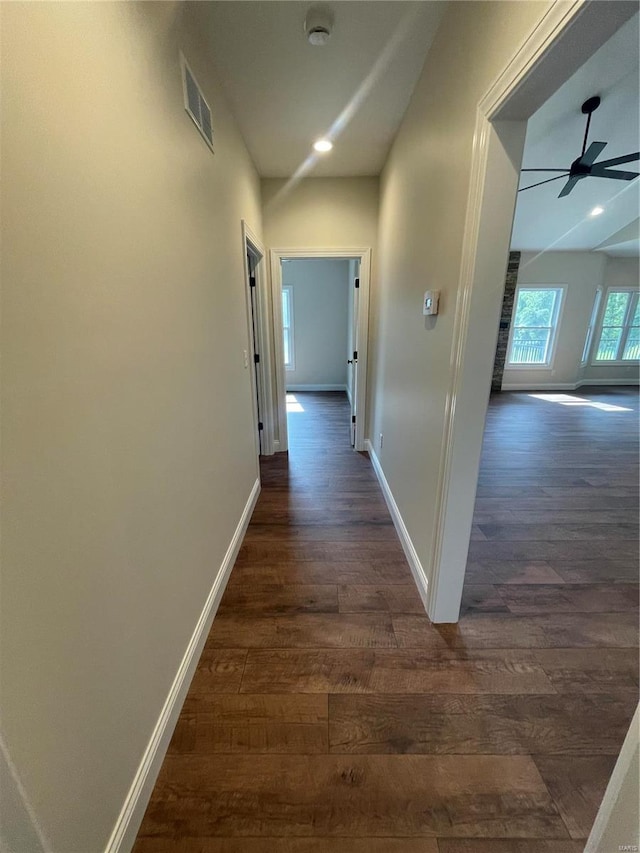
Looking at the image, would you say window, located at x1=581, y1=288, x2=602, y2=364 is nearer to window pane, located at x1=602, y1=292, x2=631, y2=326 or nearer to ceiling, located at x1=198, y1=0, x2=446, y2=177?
window pane, located at x1=602, y1=292, x2=631, y2=326

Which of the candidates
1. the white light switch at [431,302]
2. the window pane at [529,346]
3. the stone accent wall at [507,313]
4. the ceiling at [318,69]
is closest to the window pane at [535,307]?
the window pane at [529,346]

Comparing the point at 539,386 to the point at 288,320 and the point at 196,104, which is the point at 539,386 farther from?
the point at 196,104

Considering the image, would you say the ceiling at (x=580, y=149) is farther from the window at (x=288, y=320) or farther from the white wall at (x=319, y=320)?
the window at (x=288, y=320)

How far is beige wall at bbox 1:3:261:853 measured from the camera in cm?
63

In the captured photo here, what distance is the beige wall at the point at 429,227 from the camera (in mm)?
1157

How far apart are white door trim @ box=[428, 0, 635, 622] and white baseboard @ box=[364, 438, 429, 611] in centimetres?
13

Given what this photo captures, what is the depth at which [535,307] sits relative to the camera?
6.77 meters

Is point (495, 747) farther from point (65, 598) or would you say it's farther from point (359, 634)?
point (65, 598)

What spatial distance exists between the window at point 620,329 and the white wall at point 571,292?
19 cm

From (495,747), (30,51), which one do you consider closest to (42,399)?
(30,51)

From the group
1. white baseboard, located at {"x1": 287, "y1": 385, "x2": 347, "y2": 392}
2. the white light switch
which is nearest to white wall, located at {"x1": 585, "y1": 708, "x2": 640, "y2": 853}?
the white light switch

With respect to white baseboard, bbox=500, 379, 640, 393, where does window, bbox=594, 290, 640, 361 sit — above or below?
above

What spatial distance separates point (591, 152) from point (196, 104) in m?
3.33

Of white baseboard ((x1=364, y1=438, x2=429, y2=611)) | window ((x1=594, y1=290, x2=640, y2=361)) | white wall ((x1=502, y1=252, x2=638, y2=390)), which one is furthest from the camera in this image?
window ((x1=594, y1=290, x2=640, y2=361))
